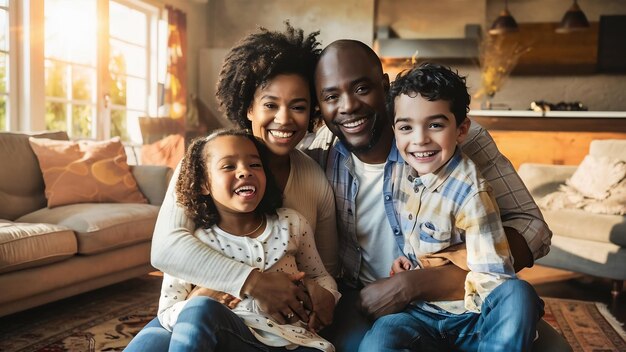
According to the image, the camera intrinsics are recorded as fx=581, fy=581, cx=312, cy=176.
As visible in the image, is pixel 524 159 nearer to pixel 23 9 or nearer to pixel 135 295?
pixel 135 295

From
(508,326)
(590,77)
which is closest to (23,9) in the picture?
(508,326)

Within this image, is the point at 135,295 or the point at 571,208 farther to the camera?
the point at 571,208

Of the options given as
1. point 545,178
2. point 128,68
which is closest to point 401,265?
point 545,178

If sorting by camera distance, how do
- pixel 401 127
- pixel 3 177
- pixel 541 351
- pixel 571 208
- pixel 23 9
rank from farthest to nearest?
pixel 23 9 < pixel 571 208 < pixel 3 177 < pixel 401 127 < pixel 541 351

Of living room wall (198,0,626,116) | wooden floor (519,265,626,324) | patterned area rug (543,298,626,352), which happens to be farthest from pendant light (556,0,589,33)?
patterned area rug (543,298,626,352)

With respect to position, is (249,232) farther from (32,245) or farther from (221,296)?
(32,245)

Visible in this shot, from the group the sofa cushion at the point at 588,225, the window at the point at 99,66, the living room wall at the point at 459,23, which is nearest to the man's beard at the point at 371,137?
the sofa cushion at the point at 588,225

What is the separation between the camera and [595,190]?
3654mm

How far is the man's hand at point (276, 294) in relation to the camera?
127 cm

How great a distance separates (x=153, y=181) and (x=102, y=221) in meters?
0.72

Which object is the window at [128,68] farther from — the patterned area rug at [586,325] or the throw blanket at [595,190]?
the patterned area rug at [586,325]

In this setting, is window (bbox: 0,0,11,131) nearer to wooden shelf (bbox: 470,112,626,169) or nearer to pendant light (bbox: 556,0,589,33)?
wooden shelf (bbox: 470,112,626,169)

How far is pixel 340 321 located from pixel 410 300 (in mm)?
202

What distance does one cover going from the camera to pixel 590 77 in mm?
7379
